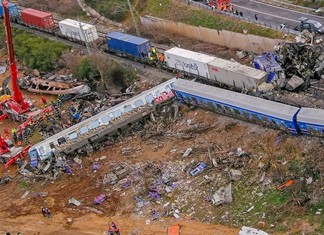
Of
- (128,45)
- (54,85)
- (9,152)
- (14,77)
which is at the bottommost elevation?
(54,85)

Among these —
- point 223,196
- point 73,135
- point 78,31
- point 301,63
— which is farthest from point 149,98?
point 78,31

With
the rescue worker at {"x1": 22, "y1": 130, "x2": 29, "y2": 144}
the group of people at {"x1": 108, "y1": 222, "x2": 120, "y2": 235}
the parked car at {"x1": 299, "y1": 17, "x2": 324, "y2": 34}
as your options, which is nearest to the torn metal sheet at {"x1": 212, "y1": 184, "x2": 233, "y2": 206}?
the group of people at {"x1": 108, "y1": 222, "x2": 120, "y2": 235}

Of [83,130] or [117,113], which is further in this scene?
[117,113]

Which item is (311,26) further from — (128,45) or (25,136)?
(25,136)

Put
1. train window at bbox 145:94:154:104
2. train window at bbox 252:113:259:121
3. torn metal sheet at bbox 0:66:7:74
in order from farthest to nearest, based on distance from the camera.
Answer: torn metal sheet at bbox 0:66:7:74
train window at bbox 145:94:154:104
train window at bbox 252:113:259:121

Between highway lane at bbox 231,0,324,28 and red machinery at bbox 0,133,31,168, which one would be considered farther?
highway lane at bbox 231,0,324,28

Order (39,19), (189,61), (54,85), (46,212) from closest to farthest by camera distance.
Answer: (46,212) < (189,61) < (54,85) < (39,19)

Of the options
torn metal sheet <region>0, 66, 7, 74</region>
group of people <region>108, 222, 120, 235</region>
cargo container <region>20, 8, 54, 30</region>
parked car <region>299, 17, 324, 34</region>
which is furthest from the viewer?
cargo container <region>20, 8, 54, 30</region>

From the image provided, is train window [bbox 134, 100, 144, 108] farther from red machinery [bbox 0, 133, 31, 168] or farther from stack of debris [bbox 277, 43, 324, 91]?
stack of debris [bbox 277, 43, 324, 91]
